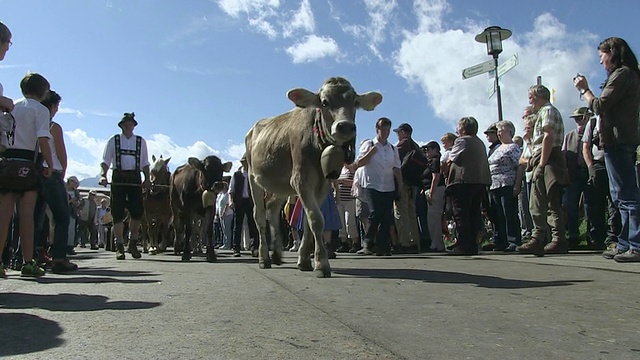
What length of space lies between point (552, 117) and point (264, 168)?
405cm

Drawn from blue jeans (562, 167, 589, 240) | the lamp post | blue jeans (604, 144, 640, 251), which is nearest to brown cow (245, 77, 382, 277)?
blue jeans (604, 144, 640, 251)

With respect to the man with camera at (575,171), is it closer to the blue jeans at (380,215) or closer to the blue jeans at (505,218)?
the blue jeans at (505,218)

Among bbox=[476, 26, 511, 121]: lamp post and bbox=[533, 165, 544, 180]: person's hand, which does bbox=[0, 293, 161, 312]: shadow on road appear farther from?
bbox=[476, 26, 511, 121]: lamp post

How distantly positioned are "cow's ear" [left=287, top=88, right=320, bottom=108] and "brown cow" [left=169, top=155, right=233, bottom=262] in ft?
12.8

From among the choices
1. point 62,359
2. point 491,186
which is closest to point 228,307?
point 62,359

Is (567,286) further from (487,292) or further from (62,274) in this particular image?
(62,274)

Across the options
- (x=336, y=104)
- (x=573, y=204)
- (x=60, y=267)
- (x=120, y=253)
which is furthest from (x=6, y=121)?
(x=573, y=204)

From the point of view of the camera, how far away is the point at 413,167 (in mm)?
10789

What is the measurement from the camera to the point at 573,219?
33.1 feet

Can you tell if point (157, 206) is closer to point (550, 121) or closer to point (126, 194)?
point (126, 194)

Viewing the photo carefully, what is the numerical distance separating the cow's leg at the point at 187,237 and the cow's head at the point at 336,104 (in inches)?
174

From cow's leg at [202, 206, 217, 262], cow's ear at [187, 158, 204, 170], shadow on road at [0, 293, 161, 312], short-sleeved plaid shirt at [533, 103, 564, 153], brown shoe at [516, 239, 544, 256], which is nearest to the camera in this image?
shadow on road at [0, 293, 161, 312]

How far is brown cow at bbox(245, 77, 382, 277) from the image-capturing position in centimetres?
601

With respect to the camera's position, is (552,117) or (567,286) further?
(552,117)
